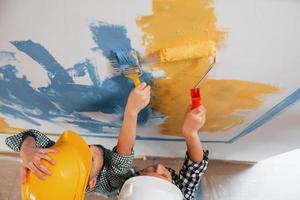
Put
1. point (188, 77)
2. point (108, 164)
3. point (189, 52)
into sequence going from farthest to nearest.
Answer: point (108, 164)
point (188, 77)
point (189, 52)

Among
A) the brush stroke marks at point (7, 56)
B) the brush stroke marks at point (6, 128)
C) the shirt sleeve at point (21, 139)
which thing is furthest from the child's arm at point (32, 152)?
the brush stroke marks at point (6, 128)

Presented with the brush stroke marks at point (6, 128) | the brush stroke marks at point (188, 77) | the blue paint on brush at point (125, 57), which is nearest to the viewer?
the brush stroke marks at point (188, 77)

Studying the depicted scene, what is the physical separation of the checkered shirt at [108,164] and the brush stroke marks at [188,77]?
0.58 ft

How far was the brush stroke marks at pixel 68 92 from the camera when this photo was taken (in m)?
0.71

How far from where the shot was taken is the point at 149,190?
85cm

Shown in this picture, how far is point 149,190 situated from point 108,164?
0.21 meters

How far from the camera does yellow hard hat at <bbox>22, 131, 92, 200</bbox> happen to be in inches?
31.9

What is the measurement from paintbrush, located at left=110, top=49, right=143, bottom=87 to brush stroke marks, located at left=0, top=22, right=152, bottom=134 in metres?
0.02

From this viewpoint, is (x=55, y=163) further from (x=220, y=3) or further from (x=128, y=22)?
(x=220, y=3)

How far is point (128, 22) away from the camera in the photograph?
0.63 meters

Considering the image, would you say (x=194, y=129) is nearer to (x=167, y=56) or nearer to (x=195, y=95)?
(x=195, y=95)

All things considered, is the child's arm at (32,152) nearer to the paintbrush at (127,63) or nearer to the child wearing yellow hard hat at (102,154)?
the child wearing yellow hard hat at (102,154)

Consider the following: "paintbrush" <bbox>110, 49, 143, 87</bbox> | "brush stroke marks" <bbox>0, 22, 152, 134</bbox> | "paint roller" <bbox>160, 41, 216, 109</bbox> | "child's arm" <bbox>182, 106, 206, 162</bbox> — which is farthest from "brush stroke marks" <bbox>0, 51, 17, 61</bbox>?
"child's arm" <bbox>182, 106, 206, 162</bbox>

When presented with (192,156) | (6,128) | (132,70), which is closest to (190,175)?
(192,156)
